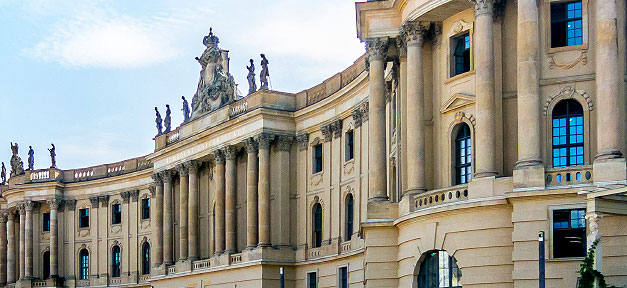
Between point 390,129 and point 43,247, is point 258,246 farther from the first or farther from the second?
point 43,247

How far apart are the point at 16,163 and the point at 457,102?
210ft

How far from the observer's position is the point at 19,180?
309 feet

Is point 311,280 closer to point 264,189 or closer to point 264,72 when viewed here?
point 264,189

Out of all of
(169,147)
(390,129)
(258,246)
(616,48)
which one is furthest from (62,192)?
(616,48)

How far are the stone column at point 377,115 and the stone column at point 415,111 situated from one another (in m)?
1.88

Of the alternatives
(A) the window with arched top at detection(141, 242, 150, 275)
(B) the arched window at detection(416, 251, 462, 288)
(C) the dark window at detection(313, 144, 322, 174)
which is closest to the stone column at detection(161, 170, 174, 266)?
(A) the window with arched top at detection(141, 242, 150, 275)

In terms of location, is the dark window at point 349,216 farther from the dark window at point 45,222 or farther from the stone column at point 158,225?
the dark window at point 45,222

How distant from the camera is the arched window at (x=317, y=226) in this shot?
65.0m

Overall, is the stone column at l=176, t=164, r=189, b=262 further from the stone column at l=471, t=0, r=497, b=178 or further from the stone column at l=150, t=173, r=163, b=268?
the stone column at l=471, t=0, r=497, b=178

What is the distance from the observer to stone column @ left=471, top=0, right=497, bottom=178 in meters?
39.4

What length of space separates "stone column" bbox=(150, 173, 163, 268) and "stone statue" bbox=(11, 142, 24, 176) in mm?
21113

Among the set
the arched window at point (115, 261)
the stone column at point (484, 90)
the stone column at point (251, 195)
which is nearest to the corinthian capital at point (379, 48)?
the stone column at point (484, 90)

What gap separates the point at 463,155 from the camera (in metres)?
42.1

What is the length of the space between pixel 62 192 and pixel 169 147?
18.6 metres
